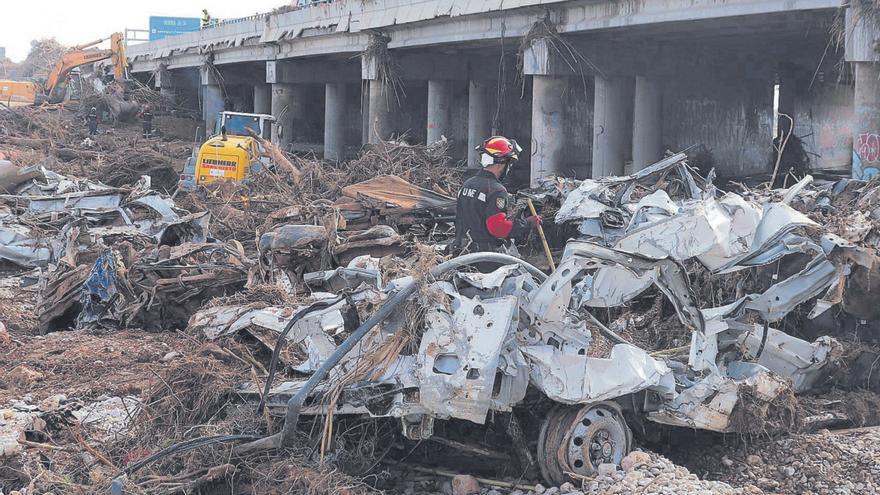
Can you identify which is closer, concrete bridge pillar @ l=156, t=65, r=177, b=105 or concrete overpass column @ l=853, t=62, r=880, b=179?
concrete overpass column @ l=853, t=62, r=880, b=179

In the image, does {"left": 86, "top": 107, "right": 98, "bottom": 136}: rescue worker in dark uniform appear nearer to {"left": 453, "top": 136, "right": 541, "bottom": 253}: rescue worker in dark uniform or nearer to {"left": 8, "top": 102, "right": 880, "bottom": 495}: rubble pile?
{"left": 8, "top": 102, "right": 880, "bottom": 495}: rubble pile

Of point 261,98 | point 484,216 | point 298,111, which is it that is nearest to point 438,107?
point 298,111

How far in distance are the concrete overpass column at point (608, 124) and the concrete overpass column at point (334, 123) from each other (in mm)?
12674

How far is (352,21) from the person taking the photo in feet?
94.6

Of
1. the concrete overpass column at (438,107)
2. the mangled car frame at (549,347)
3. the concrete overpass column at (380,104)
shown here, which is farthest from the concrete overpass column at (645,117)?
the mangled car frame at (549,347)

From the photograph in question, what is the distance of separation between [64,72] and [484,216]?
40990mm

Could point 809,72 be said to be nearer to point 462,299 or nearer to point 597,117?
point 597,117

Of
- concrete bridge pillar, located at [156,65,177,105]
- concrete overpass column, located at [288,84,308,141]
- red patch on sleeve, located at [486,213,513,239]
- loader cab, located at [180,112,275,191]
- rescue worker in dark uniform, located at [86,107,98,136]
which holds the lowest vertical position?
red patch on sleeve, located at [486,213,513,239]

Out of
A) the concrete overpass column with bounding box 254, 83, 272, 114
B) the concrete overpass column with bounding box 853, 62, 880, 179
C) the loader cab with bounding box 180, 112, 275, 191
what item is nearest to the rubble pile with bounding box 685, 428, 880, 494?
the concrete overpass column with bounding box 853, 62, 880, 179

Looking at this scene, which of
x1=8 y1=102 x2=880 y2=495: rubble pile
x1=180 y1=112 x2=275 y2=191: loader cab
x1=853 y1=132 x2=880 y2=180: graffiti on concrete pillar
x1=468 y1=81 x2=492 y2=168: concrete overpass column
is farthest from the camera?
x1=468 y1=81 x2=492 y2=168: concrete overpass column

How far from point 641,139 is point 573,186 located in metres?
14.0

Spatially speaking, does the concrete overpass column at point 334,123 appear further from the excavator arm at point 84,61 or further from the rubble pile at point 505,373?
the rubble pile at point 505,373

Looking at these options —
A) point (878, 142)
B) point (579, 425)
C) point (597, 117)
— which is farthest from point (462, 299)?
point (597, 117)

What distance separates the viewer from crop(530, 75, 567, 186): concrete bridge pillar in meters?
22.7
